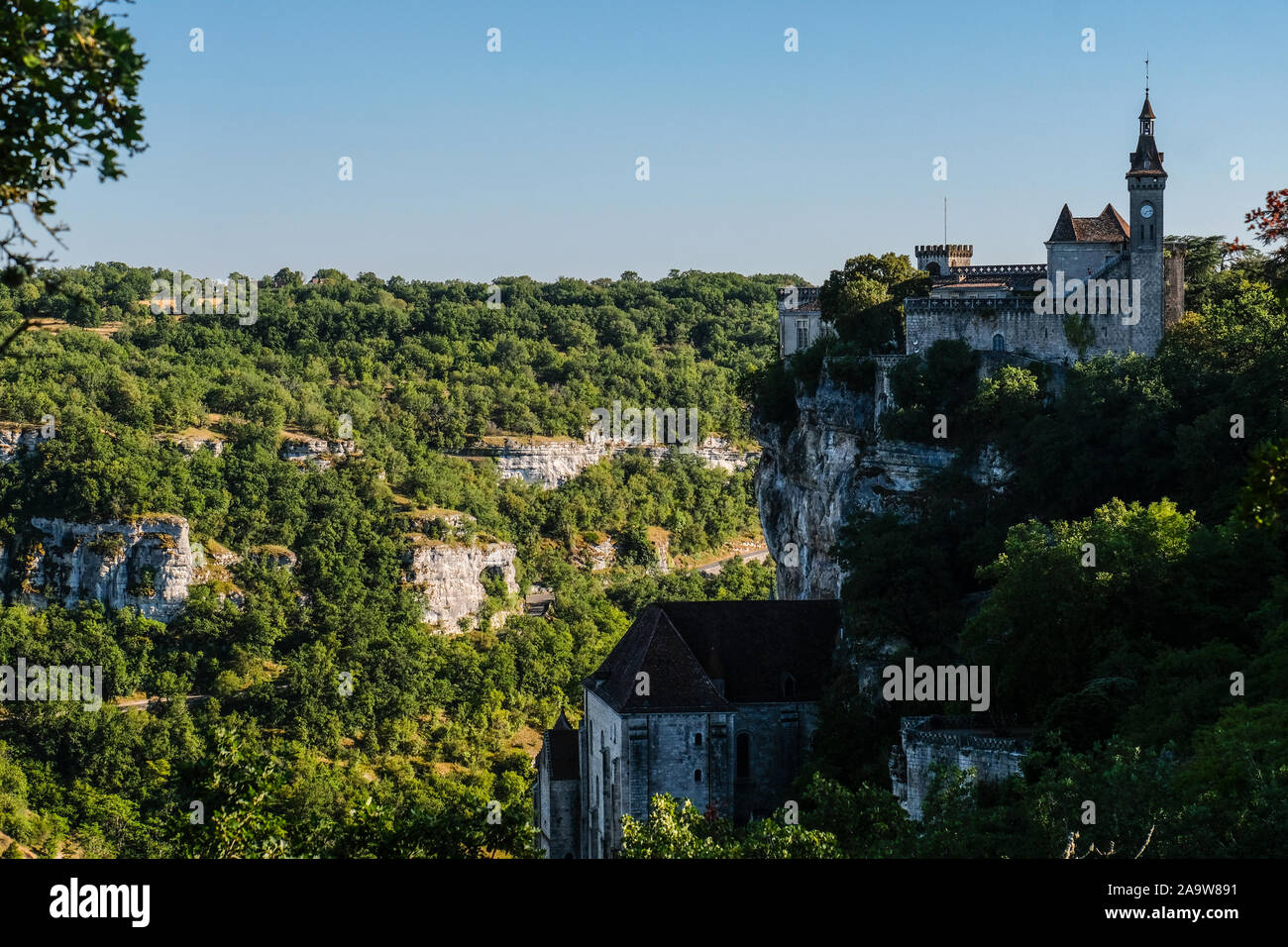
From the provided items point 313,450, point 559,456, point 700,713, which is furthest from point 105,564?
point 700,713

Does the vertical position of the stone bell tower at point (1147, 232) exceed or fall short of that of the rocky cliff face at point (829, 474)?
it exceeds it

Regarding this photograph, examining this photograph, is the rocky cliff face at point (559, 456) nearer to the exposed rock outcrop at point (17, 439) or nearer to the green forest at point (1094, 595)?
the exposed rock outcrop at point (17, 439)

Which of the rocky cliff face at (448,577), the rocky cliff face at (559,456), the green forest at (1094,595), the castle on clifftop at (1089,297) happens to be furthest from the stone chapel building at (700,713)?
the rocky cliff face at (559,456)

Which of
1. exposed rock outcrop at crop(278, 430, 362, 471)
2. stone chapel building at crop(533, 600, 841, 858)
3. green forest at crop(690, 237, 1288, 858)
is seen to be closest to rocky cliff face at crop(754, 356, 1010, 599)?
green forest at crop(690, 237, 1288, 858)

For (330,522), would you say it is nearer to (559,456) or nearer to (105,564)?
(105,564)
